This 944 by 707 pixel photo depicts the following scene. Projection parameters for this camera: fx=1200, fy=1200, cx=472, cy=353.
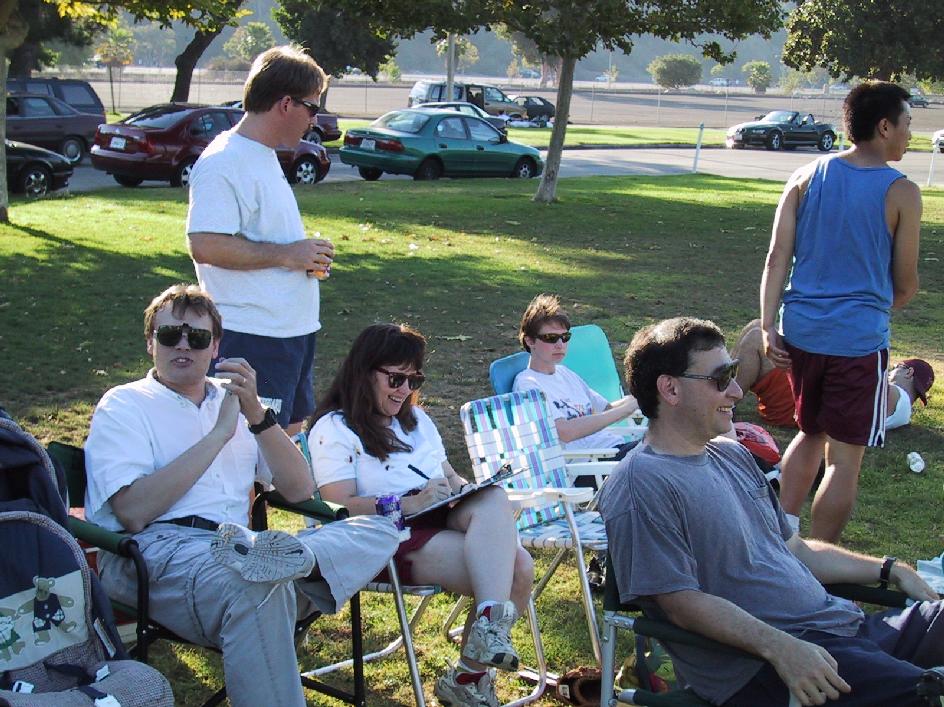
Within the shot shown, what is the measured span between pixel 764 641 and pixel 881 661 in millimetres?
312

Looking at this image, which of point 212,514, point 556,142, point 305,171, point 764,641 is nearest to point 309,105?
point 212,514

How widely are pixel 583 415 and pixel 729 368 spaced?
2.25m

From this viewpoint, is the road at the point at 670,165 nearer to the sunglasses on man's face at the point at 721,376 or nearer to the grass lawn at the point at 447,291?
the grass lawn at the point at 447,291

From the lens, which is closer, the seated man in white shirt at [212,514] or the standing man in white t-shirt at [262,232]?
the seated man in white shirt at [212,514]

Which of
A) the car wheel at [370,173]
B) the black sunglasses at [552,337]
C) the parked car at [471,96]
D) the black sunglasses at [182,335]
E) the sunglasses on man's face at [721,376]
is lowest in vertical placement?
the car wheel at [370,173]

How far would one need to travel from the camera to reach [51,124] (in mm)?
23641

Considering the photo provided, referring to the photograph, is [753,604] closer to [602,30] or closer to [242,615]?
[242,615]

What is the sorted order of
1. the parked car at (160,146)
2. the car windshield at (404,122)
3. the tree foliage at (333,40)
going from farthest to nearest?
1. the tree foliage at (333,40)
2. the car windshield at (404,122)
3. the parked car at (160,146)

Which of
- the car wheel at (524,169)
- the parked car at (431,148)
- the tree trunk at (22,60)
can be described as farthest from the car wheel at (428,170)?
the tree trunk at (22,60)

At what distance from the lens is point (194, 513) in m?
3.66

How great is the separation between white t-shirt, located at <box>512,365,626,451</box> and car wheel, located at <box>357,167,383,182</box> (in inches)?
669

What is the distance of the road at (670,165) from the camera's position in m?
22.3

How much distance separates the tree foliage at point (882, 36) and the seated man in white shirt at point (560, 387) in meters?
20.0

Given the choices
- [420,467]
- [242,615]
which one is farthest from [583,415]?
[242,615]
